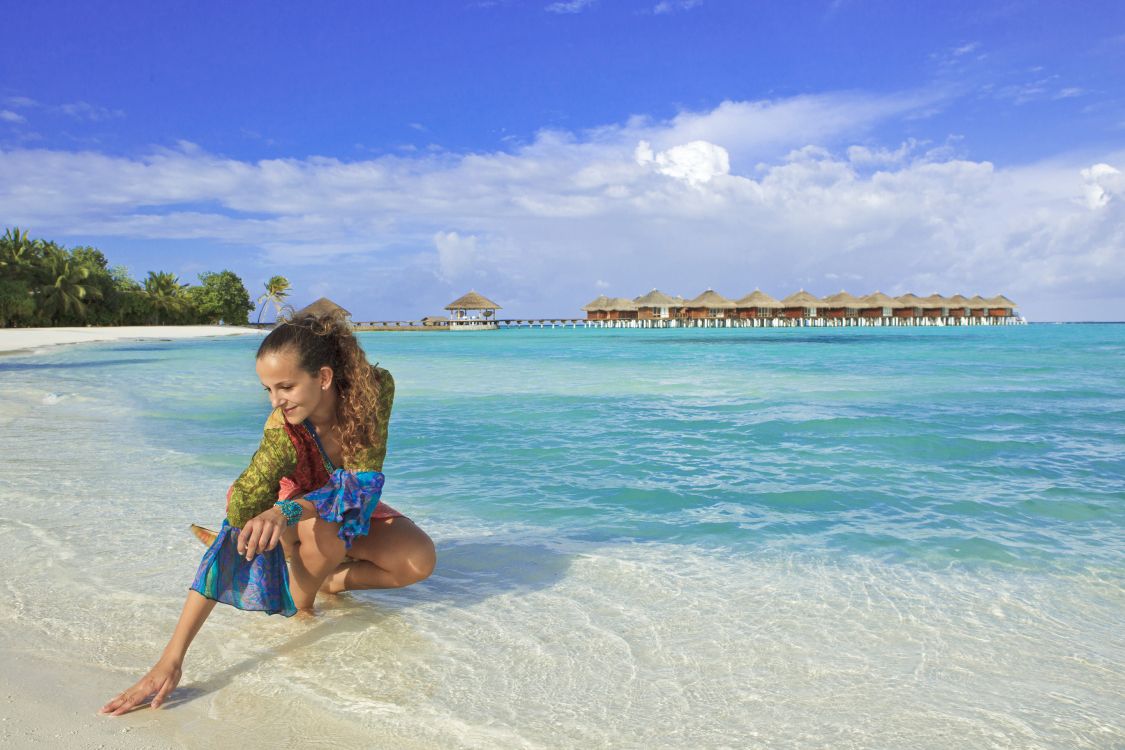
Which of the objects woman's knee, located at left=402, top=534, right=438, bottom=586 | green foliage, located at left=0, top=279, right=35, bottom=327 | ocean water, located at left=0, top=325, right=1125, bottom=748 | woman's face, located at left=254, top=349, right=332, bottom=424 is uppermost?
green foliage, located at left=0, top=279, right=35, bottom=327

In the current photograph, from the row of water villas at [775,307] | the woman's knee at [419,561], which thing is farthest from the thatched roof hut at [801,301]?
the woman's knee at [419,561]

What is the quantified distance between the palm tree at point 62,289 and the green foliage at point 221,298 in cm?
1797

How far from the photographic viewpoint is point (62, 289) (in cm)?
4741

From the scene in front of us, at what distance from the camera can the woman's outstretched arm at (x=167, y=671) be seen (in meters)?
2.11

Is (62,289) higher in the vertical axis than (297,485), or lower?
higher

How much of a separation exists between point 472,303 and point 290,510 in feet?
231

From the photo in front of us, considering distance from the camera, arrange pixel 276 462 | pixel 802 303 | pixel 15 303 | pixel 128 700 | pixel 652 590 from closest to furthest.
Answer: pixel 128 700, pixel 276 462, pixel 652 590, pixel 15 303, pixel 802 303

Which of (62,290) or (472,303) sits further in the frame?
(472,303)

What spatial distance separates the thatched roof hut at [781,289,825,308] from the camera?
242 feet

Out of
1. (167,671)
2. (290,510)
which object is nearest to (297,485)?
(290,510)

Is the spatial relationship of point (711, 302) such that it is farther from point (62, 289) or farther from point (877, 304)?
point (62, 289)

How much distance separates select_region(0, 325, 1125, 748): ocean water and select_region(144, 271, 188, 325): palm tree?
5956cm

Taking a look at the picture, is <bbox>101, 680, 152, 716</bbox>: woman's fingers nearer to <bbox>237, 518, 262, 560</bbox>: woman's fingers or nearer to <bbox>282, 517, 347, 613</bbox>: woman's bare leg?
<bbox>237, 518, 262, 560</bbox>: woman's fingers

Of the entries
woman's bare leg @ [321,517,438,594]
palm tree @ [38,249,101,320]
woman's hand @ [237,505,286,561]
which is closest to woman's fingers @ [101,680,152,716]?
woman's hand @ [237,505,286,561]
